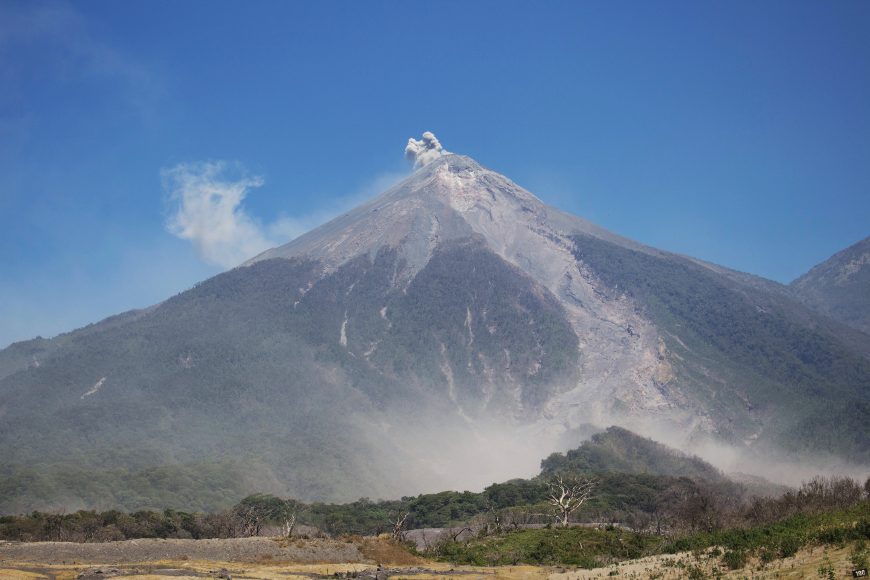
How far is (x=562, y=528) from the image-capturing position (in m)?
74.6

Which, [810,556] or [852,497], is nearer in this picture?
[810,556]

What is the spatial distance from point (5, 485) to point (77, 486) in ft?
54.8

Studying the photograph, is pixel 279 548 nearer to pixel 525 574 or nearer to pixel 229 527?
pixel 525 574

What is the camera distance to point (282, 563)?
5747cm

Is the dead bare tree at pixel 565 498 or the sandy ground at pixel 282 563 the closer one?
the sandy ground at pixel 282 563

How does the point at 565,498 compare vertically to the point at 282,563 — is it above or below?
below

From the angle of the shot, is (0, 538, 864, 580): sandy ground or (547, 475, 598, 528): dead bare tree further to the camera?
(547, 475, 598, 528): dead bare tree

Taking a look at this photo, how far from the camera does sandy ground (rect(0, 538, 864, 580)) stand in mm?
44094

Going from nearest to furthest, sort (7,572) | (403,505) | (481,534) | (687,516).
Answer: (7,572), (481,534), (687,516), (403,505)

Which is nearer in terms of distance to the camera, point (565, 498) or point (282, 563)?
point (282, 563)

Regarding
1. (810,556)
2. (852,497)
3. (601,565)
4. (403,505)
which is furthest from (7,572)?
(403,505)

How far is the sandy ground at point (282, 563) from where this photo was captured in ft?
145

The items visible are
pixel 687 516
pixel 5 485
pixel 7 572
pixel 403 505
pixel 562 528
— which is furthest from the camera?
pixel 5 485

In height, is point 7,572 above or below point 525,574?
above
